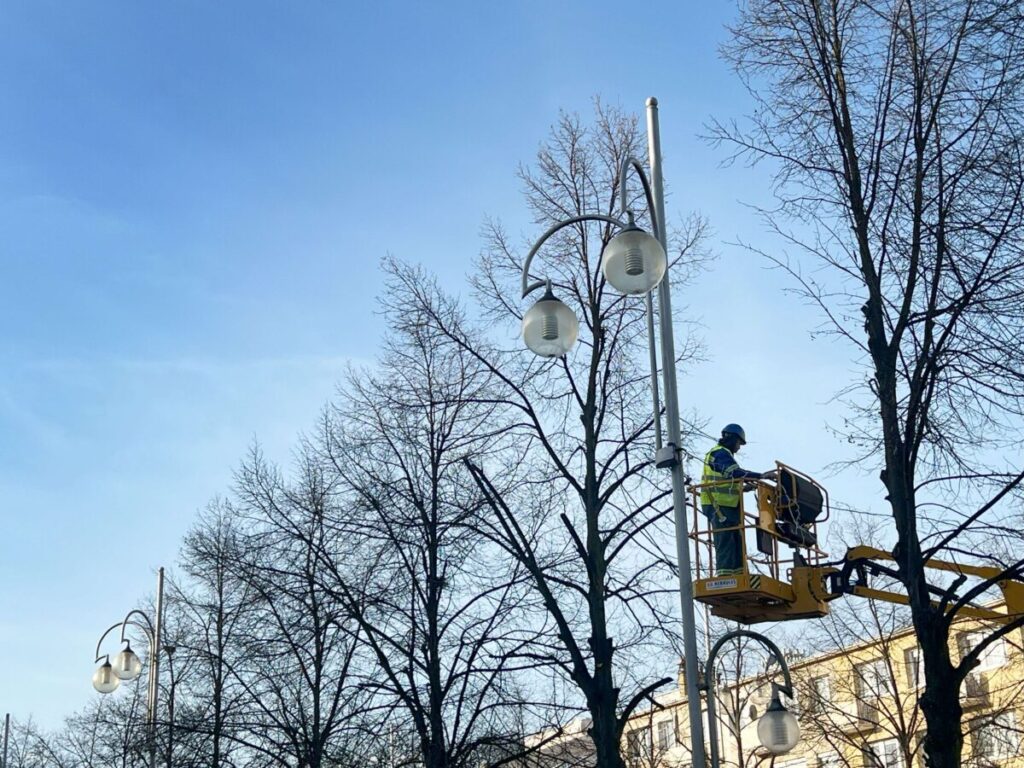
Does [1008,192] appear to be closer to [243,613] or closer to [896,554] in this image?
[896,554]

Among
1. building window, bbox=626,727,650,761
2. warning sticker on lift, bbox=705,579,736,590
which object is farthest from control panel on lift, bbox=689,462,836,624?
building window, bbox=626,727,650,761

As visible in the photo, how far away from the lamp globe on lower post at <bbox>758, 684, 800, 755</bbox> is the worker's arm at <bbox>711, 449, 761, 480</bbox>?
2.65m

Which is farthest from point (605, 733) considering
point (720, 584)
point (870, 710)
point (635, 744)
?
point (870, 710)

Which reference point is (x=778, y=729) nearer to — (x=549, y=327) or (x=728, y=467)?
(x=728, y=467)

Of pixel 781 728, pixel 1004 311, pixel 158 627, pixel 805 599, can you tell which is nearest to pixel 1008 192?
pixel 1004 311

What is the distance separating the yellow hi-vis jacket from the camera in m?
13.6

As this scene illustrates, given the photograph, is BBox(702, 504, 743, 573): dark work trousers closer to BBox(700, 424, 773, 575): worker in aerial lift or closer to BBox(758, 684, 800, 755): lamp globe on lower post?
BBox(700, 424, 773, 575): worker in aerial lift

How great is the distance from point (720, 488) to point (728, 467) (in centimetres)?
27

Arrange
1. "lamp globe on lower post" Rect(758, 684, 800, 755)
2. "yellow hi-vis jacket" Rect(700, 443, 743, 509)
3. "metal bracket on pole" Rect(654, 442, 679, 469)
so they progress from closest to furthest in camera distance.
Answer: "metal bracket on pole" Rect(654, 442, 679, 469) < "yellow hi-vis jacket" Rect(700, 443, 743, 509) < "lamp globe on lower post" Rect(758, 684, 800, 755)

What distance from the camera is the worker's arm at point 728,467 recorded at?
535 inches

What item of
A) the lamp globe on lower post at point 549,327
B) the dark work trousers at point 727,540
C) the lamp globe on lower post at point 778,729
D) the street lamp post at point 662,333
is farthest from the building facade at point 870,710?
the lamp globe on lower post at point 549,327

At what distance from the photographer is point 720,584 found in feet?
43.2

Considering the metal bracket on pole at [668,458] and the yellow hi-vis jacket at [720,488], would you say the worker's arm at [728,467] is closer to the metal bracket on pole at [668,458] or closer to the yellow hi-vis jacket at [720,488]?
the yellow hi-vis jacket at [720,488]

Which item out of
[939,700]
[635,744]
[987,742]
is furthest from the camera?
[635,744]
